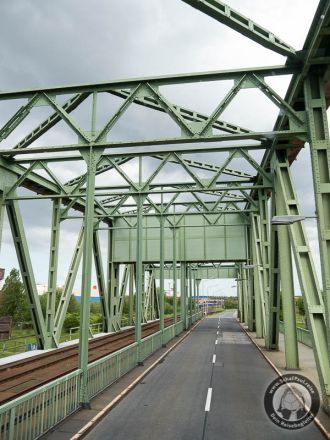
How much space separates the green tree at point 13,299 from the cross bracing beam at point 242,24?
72.9 m

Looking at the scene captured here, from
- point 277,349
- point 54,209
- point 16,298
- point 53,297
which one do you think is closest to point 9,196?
point 54,209

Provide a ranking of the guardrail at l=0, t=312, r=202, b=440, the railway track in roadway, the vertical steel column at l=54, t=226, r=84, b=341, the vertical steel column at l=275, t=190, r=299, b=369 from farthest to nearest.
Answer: the vertical steel column at l=54, t=226, r=84, b=341 → the vertical steel column at l=275, t=190, r=299, b=369 → the railway track in roadway → the guardrail at l=0, t=312, r=202, b=440

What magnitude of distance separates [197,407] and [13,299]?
7025cm

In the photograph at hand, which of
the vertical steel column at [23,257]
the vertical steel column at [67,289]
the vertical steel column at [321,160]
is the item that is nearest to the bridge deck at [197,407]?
the vertical steel column at [321,160]

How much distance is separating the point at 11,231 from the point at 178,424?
48.6 ft

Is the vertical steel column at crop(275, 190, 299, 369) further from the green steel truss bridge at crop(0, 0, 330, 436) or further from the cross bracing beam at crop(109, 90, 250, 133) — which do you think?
the cross bracing beam at crop(109, 90, 250, 133)

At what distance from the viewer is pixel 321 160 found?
10164 millimetres

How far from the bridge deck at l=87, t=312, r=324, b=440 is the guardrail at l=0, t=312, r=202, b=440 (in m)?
0.98

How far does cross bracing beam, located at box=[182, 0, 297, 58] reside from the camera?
9664 mm

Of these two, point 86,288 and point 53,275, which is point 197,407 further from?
point 53,275

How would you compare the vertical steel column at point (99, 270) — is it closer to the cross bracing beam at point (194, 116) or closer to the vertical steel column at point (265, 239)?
the vertical steel column at point (265, 239)

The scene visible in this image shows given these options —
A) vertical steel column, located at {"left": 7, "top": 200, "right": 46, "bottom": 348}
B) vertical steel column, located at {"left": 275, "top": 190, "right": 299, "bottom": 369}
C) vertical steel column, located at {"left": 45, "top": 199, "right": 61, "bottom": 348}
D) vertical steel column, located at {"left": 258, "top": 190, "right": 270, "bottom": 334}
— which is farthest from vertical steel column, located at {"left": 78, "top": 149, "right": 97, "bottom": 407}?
vertical steel column, located at {"left": 258, "top": 190, "right": 270, "bottom": 334}

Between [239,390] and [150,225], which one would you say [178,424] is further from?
[150,225]

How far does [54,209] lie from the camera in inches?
961
